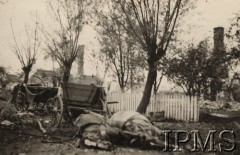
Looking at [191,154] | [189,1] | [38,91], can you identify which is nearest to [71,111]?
[38,91]

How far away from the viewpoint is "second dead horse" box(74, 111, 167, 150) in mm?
7168

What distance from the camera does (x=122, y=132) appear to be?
24.3 feet

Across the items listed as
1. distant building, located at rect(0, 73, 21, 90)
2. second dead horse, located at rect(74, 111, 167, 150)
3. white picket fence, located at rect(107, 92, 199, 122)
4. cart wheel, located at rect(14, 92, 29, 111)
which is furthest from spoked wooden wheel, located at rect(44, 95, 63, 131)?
distant building, located at rect(0, 73, 21, 90)

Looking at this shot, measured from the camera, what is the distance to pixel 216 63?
14789 mm

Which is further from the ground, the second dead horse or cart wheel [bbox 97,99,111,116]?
cart wheel [bbox 97,99,111,116]

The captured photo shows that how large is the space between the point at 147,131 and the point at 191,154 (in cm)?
106

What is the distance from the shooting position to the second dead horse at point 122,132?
7168 mm

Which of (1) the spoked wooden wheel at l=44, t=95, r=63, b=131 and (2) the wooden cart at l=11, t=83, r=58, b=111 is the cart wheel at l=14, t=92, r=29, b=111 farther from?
(1) the spoked wooden wheel at l=44, t=95, r=63, b=131

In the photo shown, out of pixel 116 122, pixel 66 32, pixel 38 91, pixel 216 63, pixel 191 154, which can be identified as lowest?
pixel 191 154

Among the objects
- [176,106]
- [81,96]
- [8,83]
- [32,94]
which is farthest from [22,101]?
[8,83]

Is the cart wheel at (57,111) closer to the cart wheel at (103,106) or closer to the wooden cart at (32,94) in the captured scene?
the cart wheel at (103,106)

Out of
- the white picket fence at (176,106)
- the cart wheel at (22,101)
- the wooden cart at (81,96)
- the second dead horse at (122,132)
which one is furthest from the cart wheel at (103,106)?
the white picket fence at (176,106)

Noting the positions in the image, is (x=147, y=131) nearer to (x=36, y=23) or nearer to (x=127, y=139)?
(x=127, y=139)

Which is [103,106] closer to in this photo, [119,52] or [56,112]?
[56,112]
